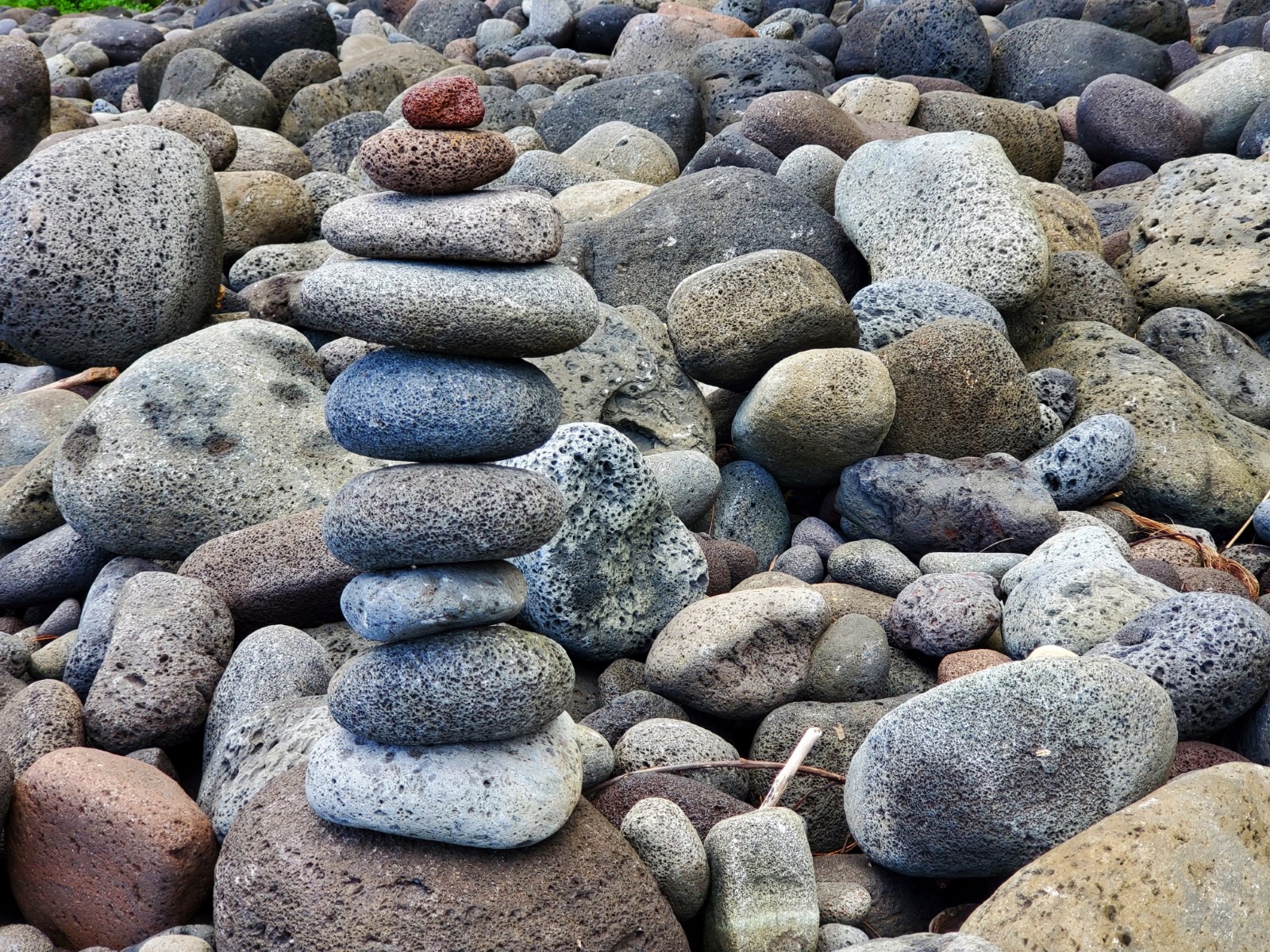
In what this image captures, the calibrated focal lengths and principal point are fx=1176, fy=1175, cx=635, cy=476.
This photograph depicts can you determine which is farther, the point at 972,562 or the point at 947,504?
the point at 947,504

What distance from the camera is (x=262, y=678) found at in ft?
13.7

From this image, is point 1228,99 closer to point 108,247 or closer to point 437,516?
point 108,247

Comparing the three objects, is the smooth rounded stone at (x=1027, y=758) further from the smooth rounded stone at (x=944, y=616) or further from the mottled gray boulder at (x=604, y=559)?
the mottled gray boulder at (x=604, y=559)

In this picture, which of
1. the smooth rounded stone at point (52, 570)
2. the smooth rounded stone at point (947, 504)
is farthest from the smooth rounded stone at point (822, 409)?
the smooth rounded stone at point (52, 570)

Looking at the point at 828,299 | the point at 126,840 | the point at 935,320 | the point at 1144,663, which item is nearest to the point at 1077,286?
the point at 935,320

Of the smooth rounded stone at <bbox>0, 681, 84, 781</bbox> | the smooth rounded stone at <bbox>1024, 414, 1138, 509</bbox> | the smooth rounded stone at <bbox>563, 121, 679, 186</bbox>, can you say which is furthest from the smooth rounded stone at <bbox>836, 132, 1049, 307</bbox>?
→ the smooth rounded stone at <bbox>0, 681, 84, 781</bbox>

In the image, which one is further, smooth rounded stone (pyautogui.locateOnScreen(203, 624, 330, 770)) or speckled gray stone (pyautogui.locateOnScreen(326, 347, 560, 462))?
smooth rounded stone (pyautogui.locateOnScreen(203, 624, 330, 770))

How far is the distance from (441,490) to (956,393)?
3.77 meters

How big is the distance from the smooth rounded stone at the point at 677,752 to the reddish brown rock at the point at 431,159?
191 cm

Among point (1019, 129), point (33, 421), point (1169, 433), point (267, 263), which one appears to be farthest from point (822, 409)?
point (1019, 129)

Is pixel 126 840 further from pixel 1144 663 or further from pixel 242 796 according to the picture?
pixel 1144 663

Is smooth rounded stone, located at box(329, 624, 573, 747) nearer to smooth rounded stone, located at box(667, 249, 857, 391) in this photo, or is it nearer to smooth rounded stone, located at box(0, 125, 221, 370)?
smooth rounded stone, located at box(667, 249, 857, 391)

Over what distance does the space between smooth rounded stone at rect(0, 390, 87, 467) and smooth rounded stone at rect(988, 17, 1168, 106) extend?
9.77m

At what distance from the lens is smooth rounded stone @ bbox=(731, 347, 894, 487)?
18.6 feet
